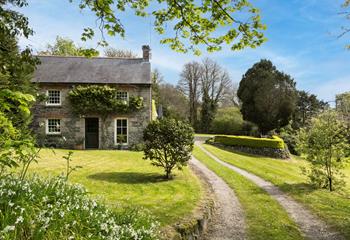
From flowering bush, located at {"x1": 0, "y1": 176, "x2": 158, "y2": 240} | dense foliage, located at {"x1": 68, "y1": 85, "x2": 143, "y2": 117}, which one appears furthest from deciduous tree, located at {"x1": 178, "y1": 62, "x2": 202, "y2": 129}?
flowering bush, located at {"x1": 0, "y1": 176, "x2": 158, "y2": 240}

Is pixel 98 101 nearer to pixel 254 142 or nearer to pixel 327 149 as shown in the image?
pixel 254 142

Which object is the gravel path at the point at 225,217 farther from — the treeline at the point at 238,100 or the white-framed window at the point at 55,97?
the treeline at the point at 238,100

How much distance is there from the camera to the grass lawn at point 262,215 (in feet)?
22.2

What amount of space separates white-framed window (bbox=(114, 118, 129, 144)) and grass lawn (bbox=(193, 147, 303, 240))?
509 inches

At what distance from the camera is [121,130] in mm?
23906

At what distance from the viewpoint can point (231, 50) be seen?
6770 millimetres

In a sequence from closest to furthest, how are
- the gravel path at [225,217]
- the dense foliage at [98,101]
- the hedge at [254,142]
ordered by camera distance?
the gravel path at [225,217], the dense foliage at [98,101], the hedge at [254,142]

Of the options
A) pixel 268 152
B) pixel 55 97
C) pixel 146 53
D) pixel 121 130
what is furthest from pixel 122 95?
pixel 268 152

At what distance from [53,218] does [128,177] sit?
8.83m

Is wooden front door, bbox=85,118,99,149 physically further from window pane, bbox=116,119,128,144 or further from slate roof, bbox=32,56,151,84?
slate roof, bbox=32,56,151,84

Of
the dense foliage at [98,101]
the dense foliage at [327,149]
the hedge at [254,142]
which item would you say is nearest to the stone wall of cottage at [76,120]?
the dense foliage at [98,101]

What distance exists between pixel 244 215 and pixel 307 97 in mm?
50175

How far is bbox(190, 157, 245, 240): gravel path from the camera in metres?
6.66

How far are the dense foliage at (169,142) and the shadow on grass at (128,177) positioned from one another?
2.18ft
